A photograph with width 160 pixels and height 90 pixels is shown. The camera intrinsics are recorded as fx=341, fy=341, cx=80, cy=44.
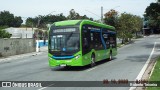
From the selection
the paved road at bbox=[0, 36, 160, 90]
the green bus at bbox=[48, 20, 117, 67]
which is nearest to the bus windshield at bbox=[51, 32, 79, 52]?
the green bus at bbox=[48, 20, 117, 67]

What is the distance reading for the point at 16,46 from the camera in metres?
41.3

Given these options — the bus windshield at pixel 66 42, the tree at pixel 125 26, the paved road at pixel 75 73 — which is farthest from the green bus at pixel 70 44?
the tree at pixel 125 26

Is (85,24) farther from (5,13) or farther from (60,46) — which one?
(5,13)

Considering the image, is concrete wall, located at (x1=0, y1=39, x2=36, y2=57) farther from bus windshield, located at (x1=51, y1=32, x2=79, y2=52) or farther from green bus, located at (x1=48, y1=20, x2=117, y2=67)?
bus windshield, located at (x1=51, y1=32, x2=79, y2=52)

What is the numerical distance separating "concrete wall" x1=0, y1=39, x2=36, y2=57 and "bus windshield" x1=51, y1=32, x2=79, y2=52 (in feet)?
64.8

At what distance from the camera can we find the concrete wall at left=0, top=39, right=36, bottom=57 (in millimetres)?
38219

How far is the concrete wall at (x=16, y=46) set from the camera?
125 feet

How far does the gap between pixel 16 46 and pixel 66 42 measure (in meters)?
23.4

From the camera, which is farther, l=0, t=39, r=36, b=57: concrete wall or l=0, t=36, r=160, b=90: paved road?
l=0, t=39, r=36, b=57: concrete wall

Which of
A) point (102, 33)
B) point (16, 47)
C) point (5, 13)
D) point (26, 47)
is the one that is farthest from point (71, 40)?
point (5, 13)

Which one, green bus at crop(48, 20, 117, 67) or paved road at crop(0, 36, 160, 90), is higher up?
green bus at crop(48, 20, 117, 67)

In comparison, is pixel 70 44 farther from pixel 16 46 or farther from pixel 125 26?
pixel 125 26

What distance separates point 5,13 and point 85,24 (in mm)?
128095

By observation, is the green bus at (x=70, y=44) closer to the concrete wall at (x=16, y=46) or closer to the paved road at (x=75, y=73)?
the paved road at (x=75, y=73)
